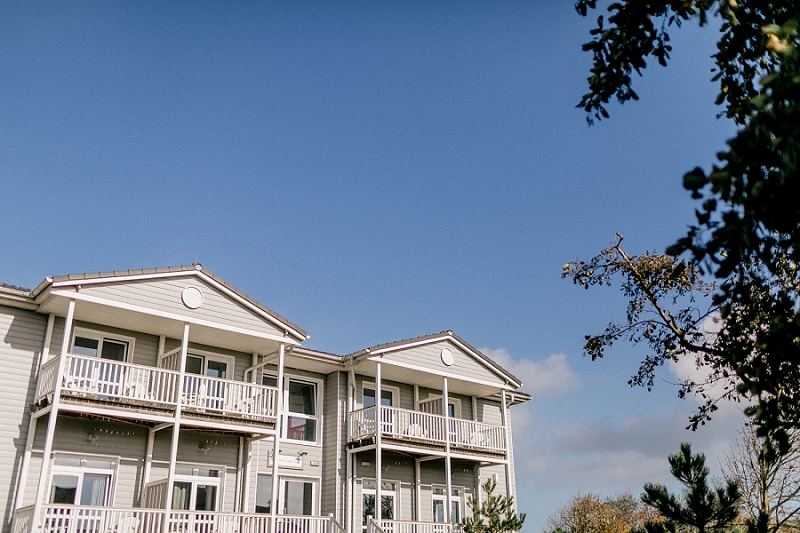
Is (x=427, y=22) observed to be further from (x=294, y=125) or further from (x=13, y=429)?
(x=13, y=429)

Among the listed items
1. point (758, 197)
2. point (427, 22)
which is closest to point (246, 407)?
point (427, 22)

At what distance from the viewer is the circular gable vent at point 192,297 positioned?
53.1 ft

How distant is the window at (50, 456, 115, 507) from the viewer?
14.9m

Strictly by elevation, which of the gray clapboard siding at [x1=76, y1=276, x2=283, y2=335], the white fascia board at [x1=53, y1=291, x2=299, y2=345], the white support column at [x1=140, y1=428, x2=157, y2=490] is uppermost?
the gray clapboard siding at [x1=76, y1=276, x2=283, y2=335]

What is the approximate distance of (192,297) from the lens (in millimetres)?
16328

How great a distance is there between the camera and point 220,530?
15320mm

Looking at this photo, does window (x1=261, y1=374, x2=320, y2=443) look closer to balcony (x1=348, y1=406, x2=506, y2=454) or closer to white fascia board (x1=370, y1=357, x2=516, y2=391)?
balcony (x1=348, y1=406, x2=506, y2=454)

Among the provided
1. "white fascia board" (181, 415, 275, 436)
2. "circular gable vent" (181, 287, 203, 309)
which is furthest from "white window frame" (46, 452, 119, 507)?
"circular gable vent" (181, 287, 203, 309)

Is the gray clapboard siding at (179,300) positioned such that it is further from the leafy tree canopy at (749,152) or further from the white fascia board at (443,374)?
the leafy tree canopy at (749,152)

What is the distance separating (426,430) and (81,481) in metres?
8.99

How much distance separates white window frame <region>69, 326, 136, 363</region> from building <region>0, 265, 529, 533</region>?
27 millimetres

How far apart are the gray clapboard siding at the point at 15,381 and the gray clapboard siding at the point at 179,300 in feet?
5.95

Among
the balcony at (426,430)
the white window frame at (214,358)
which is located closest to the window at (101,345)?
the white window frame at (214,358)

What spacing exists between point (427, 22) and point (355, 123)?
7.19 metres
